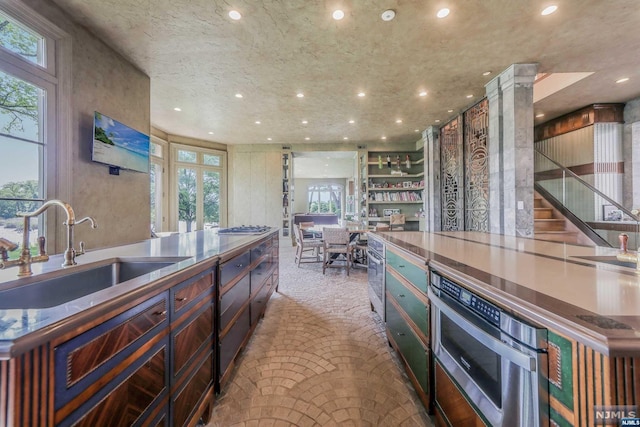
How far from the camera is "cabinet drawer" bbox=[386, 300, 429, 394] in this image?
1.43 meters

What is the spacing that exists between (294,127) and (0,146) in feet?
16.0

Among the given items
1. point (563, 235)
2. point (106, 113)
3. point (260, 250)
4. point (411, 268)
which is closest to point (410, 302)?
point (411, 268)

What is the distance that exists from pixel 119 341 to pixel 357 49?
3.55m

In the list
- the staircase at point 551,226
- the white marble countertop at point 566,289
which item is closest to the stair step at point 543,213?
the staircase at point 551,226

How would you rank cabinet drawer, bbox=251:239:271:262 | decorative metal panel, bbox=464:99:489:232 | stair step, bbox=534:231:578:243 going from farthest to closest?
decorative metal panel, bbox=464:99:489:232
stair step, bbox=534:231:578:243
cabinet drawer, bbox=251:239:271:262

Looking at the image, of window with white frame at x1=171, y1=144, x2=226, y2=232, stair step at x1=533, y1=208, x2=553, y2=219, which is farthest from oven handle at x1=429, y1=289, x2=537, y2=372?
window with white frame at x1=171, y1=144, x2=226, y2=232

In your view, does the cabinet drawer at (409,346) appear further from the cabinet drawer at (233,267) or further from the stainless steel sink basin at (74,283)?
the stainless steel sink basin at (74,283)

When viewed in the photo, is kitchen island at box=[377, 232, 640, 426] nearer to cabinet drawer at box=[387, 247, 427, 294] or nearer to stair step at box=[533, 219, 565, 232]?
cabinet drawer at box=[387, 247, 427, 294]

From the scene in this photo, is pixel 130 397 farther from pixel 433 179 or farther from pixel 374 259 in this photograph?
pixel 433 179

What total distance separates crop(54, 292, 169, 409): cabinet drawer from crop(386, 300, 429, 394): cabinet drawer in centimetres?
135

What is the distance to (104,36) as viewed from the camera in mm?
2916

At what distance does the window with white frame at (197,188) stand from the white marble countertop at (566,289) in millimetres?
7388

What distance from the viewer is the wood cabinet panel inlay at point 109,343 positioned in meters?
0.64

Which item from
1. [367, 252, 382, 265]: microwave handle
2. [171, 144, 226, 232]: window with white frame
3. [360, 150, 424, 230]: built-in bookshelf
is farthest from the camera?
[360, 150, 424, 230]: built-in bookshelf
